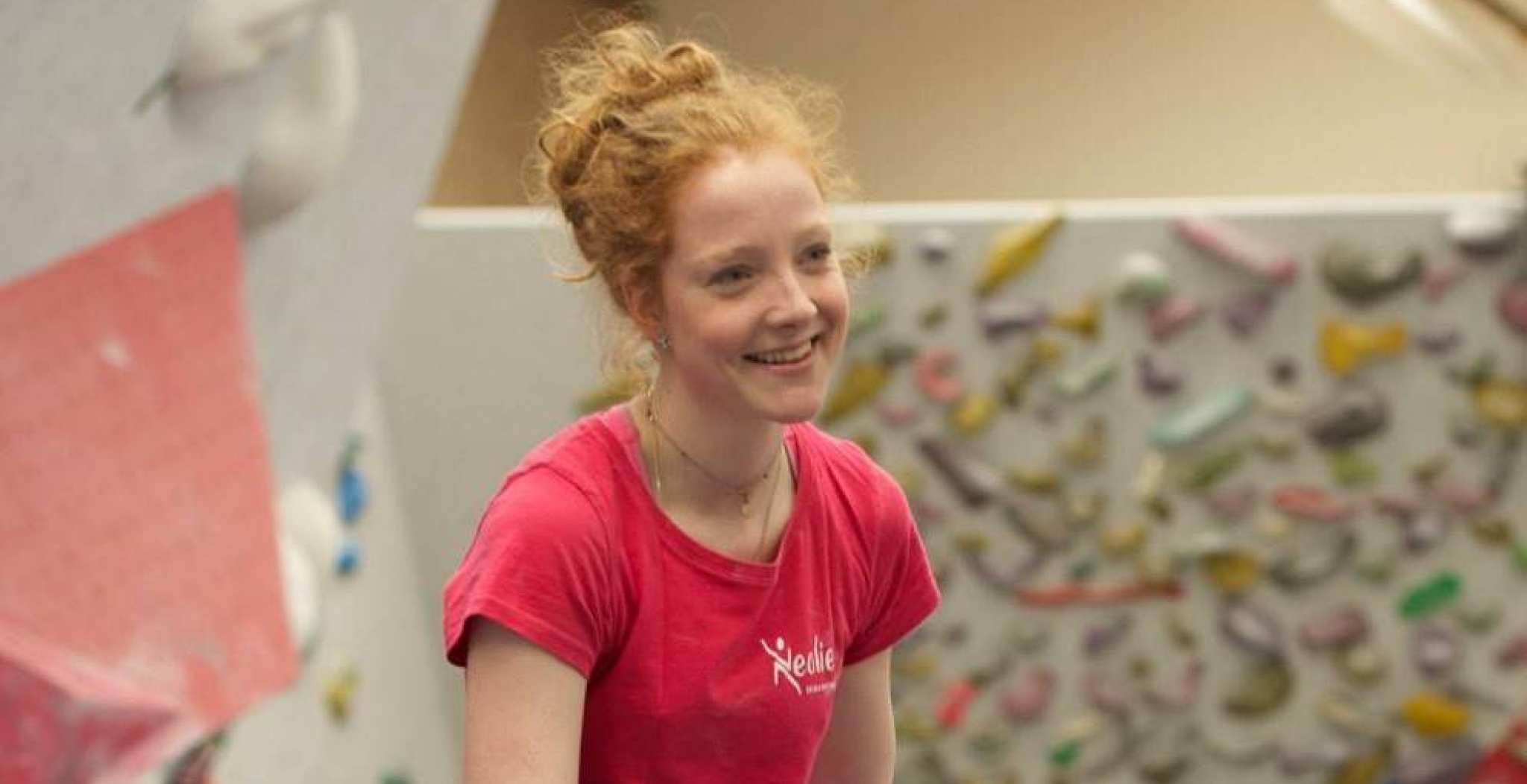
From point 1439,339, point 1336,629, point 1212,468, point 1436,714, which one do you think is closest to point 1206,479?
point 1212,468

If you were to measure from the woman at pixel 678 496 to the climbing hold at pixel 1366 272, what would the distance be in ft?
7.47

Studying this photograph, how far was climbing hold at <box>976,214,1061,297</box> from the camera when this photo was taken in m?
3.88

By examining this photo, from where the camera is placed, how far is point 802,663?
1645 millimetres

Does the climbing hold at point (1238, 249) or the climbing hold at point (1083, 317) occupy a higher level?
the climbing hold at point (1238, 249)

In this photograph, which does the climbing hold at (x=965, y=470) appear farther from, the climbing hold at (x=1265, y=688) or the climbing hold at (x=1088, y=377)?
the climbing hold at (x=1265, y=688)

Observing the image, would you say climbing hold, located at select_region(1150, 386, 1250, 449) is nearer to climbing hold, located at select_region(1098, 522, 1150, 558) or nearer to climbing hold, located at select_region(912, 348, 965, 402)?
climbing hold, located at select_region(1098, 522, 1150, 558)

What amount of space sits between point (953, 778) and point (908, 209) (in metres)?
0.97

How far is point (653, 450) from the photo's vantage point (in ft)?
5.43

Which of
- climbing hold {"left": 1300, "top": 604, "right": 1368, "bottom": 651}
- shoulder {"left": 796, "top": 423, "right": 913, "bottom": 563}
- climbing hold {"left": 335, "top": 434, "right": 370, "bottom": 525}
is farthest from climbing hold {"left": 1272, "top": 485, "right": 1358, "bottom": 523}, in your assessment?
shoulder {"left": 796, "top": 423, "right": 913, "bottom": 563}

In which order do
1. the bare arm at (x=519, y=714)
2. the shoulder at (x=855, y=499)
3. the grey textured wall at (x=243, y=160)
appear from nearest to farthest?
1. the bare arm at (x=519, y=714)
2. the shoulder at (x=855, y=499)
3. the grey textured wall at (x=243, y=160)

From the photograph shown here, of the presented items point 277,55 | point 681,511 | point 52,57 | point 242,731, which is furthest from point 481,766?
point 242,731

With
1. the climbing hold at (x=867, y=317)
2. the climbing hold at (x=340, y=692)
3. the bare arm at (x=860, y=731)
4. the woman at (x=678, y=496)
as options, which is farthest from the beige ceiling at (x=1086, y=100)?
the woman at (x=678, y=496)

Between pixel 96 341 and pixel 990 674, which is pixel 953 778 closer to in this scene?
pixel 990 674

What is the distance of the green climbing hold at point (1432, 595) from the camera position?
3908 millimetres
